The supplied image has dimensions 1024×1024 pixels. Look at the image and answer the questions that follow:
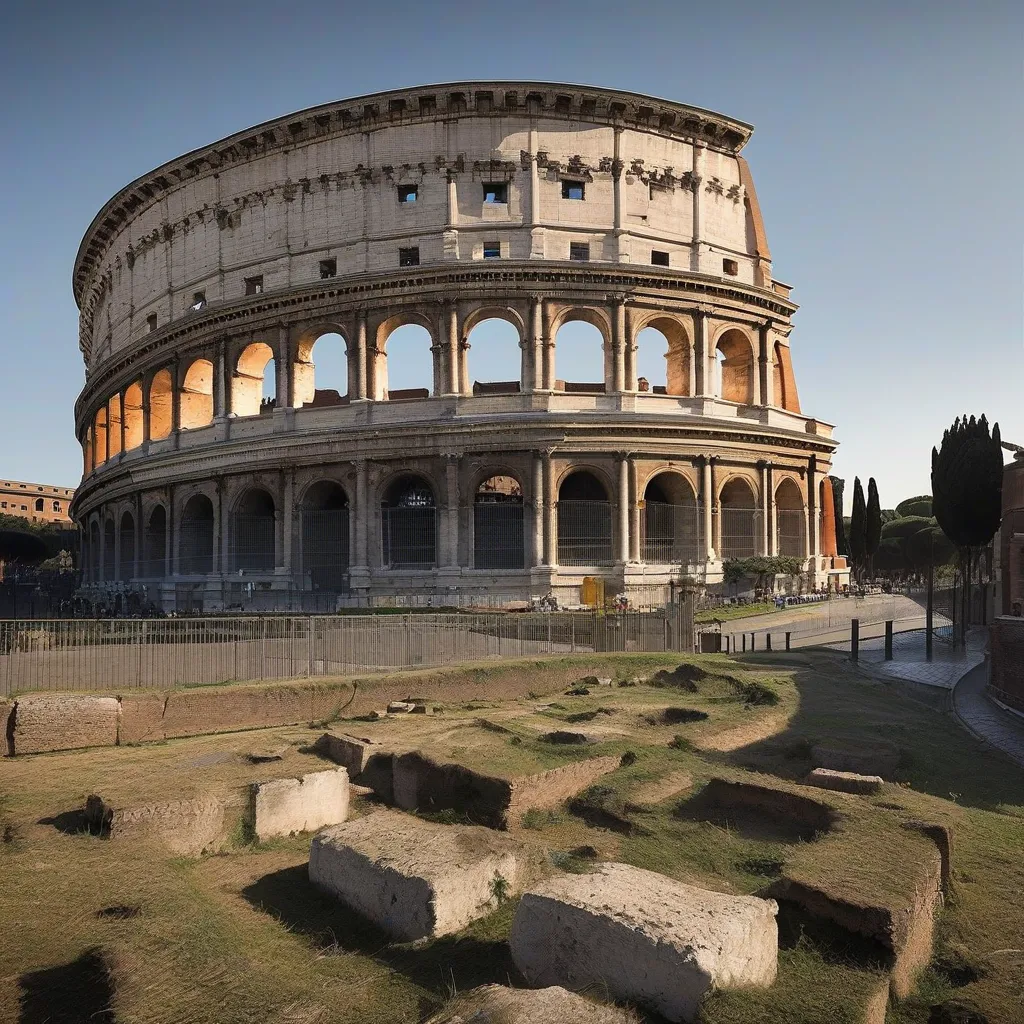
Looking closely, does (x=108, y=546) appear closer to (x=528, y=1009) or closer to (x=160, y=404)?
(x=160, y=404)

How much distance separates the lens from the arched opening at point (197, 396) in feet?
97.7

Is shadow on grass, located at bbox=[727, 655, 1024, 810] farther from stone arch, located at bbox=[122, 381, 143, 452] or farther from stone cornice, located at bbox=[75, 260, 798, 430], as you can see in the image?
stone arch, located at bbox=[122, 381, 143, 452]

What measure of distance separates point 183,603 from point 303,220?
44.6 feet

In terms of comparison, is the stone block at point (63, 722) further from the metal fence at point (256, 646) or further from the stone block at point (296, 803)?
the stone block at point (296, 803)

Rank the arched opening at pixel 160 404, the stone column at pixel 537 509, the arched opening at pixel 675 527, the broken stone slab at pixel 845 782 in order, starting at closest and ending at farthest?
the broken stone slab at pixel 845 782 → the stone column at pixel 537 509 → the arched opening at pixel 675 527 → the arched opening at pixel 160 404

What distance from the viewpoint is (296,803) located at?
20.0 feet

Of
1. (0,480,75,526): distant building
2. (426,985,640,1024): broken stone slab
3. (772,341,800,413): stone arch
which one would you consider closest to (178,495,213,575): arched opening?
(772,341,800,413): stone arch

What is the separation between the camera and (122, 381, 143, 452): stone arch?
3328cm

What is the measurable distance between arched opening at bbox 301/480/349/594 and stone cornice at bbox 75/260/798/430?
596 centimetres

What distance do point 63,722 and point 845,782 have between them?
7965 mm

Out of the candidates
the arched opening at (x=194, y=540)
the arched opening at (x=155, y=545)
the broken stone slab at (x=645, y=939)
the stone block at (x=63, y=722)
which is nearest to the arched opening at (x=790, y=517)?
the arched opening at (x=194, y=540)

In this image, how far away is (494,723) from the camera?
9227 mm

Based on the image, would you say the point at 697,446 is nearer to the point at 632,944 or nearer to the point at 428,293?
the point at 428,293

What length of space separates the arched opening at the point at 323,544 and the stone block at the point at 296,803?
19.1 meters
